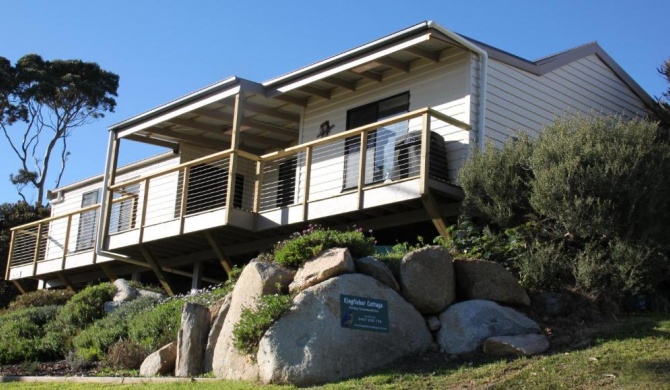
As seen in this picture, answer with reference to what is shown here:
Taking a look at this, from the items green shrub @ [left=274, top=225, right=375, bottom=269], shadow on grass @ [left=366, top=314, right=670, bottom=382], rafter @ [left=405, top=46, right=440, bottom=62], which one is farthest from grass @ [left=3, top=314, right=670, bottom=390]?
rafter @ [left=405, top=46, right=440, bottom=62]

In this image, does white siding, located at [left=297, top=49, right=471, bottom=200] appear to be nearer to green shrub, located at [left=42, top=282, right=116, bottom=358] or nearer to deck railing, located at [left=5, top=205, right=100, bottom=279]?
green shrub, located at [left=42, top=282, right=116, bottom=358]

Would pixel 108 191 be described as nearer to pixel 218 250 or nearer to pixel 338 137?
pixel 218 250

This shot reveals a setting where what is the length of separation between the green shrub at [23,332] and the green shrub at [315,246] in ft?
19.8

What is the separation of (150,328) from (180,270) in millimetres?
6706

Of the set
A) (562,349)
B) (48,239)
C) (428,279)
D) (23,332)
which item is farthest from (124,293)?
(562,349)

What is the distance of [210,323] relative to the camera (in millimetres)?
13242

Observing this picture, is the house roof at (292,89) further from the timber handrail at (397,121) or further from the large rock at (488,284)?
the large rock at (488,284)

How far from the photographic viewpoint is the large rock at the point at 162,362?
1309 centimetres

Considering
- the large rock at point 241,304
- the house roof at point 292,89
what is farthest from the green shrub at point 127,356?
the house roof at point 292,89

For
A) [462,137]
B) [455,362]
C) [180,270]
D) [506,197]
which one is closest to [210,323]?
[455,362]

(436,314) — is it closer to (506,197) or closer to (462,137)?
(506,197)

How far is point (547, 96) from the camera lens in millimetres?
Answer: 18578

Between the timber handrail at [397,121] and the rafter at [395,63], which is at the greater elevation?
the rafter at [395,63]

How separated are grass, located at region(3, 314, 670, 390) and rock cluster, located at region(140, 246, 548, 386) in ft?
1.13
